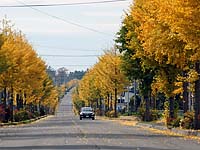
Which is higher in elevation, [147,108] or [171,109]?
[147,108]

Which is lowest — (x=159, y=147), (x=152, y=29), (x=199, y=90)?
(x=159, y=147)

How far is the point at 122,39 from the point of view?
59.5m

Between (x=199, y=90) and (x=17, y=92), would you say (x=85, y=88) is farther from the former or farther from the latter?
(x=199, y=90)

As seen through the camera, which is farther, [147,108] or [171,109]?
[147,108]

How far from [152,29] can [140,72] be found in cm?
2118

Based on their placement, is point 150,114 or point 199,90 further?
point 150,114

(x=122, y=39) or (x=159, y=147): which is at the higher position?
(x=122, y=39)

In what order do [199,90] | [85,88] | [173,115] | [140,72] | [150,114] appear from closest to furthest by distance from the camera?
[199,90], [173,115], [140,72], [150,114], [85,88]

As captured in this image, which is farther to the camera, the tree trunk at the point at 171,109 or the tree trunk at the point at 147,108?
the tree trunk at the point at 147,108

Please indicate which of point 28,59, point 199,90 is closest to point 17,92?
point 28,59

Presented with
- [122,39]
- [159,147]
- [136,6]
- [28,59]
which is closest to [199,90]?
[136,6]

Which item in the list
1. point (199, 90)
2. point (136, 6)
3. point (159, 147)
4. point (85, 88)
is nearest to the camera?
point (159, 147)

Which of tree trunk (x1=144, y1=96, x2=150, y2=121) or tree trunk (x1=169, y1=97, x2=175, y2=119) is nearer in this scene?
tree trunk (x1=169, y1=97, x2=175, y2=119)

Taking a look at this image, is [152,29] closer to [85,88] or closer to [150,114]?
[150,114]
